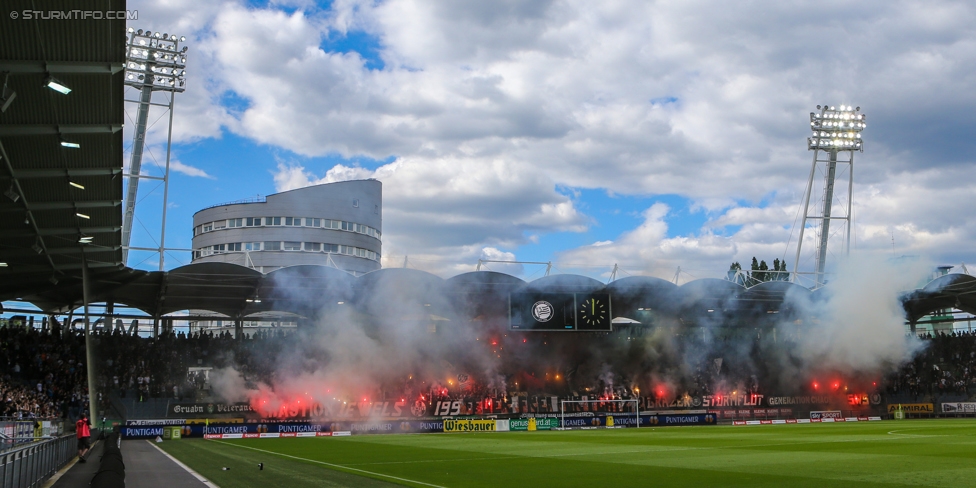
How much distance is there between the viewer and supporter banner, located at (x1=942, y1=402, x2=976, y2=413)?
54.6 metres

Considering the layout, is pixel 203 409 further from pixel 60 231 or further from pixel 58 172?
pixel 58 172

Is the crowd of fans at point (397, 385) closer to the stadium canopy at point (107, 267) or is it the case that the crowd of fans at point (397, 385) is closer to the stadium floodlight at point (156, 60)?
the stadium canopy at point (107, 267)

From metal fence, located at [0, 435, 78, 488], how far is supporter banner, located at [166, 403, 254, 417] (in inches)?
946

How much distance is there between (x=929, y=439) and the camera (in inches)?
1080

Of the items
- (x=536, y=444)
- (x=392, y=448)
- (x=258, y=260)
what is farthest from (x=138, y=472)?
(x=258, y=260)

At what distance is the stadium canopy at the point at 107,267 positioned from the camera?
59.2 ft

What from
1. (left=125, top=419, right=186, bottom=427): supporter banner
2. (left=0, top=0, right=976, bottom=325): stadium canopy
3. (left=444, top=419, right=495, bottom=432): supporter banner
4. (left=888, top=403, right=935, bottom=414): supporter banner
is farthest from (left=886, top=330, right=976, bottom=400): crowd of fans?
(left=125, top=419, right=186, bottom=427): supporter banner

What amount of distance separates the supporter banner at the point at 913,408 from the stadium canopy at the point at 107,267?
820cm

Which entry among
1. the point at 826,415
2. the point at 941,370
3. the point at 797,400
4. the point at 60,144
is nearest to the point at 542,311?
the point at 797,400

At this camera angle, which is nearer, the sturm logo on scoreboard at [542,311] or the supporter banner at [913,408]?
the sturm logo on scoreboard at [542,311]

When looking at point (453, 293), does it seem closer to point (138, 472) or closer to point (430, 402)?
point (430, 402)

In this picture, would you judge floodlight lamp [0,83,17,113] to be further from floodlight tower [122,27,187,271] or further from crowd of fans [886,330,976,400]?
crowd of fans [886,330,976,400]

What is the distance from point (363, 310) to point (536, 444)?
24446mm

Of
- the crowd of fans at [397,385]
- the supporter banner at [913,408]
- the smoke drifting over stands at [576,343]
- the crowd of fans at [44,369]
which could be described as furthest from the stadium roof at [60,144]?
the supporter banner at [913,408]
